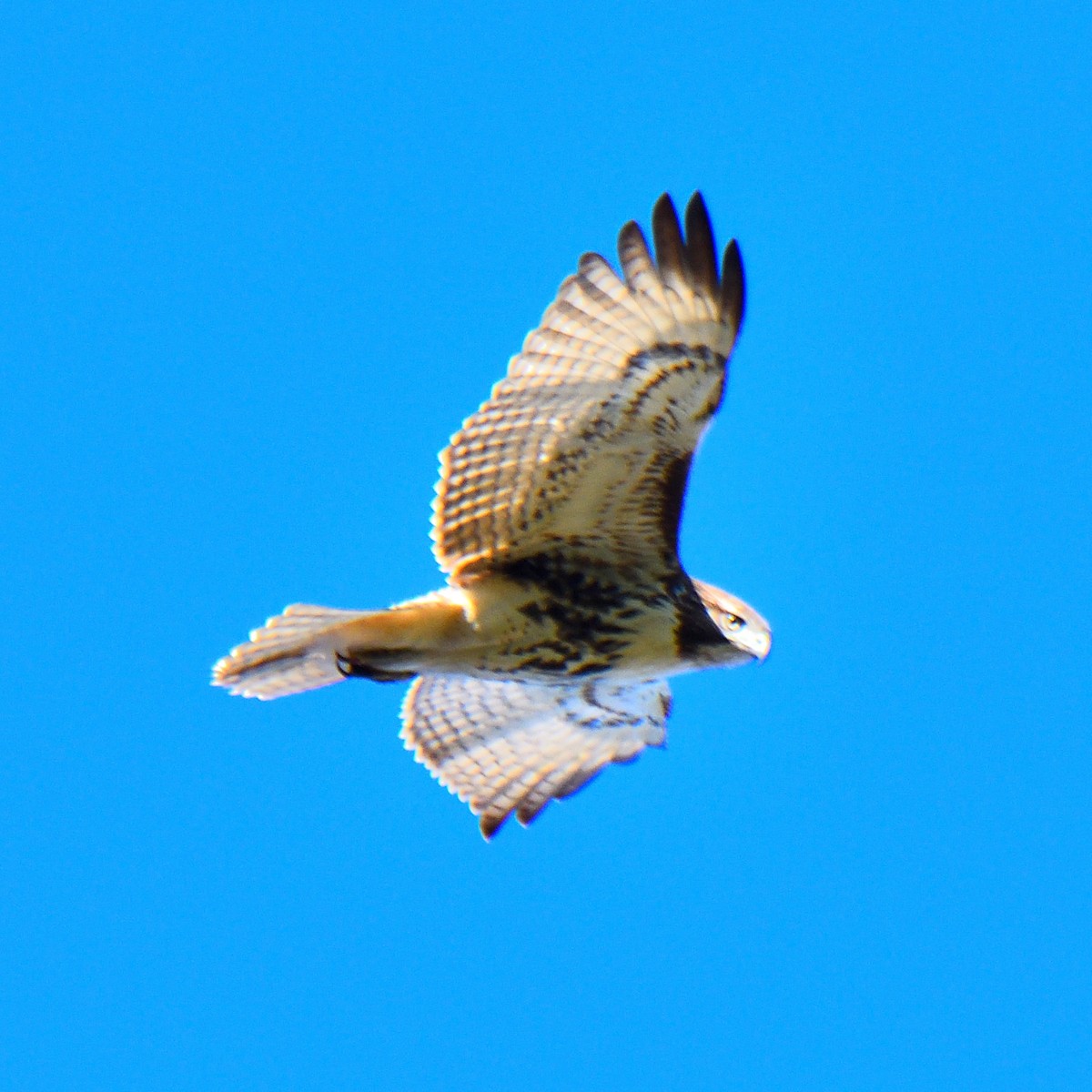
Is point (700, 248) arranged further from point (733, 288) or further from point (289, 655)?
point (289, 655)

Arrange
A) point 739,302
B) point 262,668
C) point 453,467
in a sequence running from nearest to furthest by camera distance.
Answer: point 739,302, point 453,467, point 262,668

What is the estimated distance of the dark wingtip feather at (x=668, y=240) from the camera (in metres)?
6.20

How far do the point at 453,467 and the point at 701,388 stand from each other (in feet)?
3.24

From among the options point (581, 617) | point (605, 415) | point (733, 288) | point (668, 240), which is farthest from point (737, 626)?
point (668, 240)

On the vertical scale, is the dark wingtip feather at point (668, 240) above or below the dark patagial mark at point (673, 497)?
above

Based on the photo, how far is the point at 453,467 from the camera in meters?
6.68

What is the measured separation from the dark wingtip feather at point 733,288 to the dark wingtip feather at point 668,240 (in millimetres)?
142

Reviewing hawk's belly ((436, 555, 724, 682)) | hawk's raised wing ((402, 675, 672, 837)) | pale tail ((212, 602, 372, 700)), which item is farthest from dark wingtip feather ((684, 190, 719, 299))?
hawk's raised wing ((402, 675, 672, 837))

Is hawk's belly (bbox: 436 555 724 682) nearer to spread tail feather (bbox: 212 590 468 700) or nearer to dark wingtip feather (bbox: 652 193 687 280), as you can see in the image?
spread tail feather (bbox: 212 590 468 700)

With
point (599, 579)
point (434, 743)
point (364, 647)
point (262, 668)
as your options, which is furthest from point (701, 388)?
point (434, 743)

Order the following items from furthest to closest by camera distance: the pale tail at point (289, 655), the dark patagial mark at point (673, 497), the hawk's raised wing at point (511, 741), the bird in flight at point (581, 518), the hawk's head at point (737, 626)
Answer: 1. the hawk's raised wing at point (511, 741)
2. the pale tail at point (289, 655)
3. the hawk's head at point (737, 626)
4. the dark patagial mark at point (673, 497)
5. the bird in flight at point (581, 518)

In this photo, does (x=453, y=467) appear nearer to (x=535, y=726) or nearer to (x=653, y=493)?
(x=653, y=493)

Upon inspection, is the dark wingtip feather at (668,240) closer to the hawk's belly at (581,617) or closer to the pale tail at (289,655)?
the hawk's belly at (581,617)

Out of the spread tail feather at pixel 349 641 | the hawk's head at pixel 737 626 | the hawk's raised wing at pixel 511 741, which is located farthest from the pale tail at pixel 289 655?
the hawk's head at pixel 737 626
